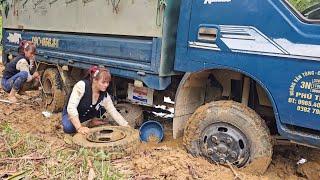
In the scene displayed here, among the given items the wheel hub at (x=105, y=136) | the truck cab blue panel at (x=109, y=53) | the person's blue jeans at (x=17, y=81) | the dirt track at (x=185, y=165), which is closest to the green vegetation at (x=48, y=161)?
the dirt track at (x=185, y=165)

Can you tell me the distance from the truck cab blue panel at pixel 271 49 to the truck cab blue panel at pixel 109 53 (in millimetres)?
632

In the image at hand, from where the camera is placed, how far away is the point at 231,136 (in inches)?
162

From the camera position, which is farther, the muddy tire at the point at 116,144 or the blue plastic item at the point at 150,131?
the blue plastic item at the point at 150,131

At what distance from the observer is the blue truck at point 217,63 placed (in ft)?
12.1

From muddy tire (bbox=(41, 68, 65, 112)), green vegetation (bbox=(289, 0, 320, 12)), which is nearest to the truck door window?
green vegetation (bbox=(289, 0, 320, 12))

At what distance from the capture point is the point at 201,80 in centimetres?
483

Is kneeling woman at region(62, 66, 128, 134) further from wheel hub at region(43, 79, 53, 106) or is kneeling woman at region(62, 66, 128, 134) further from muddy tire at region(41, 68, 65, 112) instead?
wheel hub at region(43, 79, 53, 106)

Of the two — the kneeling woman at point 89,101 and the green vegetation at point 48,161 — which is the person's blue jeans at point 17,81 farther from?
the green vegetation at point 48,161

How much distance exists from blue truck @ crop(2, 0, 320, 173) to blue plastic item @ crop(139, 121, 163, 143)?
30 centimetres

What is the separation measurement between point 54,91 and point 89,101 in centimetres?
208

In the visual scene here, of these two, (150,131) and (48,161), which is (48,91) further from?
(48,161)

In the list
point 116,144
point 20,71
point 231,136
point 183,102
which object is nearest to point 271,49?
point 231,136

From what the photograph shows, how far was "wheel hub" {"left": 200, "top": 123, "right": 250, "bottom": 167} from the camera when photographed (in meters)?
4.07

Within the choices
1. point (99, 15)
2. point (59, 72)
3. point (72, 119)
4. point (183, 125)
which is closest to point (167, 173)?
point (183, 125)
